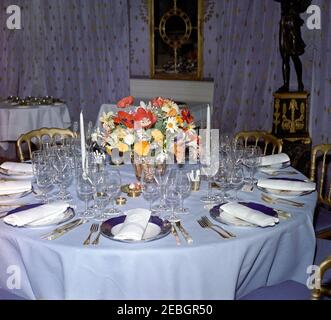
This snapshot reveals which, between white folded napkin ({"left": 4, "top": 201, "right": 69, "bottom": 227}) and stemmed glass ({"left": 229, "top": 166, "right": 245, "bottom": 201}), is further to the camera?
stemmed glass ({"left": 229, "top": 166, "right": 245, "bottom": 201})

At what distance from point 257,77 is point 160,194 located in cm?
403

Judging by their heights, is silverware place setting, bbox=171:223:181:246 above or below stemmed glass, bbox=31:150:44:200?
below

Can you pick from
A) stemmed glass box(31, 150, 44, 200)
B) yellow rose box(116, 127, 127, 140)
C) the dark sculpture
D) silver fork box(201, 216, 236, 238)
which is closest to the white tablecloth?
the dark sculpture

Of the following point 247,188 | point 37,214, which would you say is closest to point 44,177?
point 37,214

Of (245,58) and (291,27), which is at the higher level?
(291,27)

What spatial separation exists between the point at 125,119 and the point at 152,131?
0.48ft

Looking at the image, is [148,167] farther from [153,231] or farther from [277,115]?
[277,115]

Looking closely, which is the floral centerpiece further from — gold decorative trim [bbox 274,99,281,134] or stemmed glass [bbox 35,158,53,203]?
gold decorative trim [bbox 274,99,281,134]

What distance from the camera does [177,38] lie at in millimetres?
6105

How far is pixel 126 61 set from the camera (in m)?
6.49

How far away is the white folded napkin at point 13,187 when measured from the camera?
2.23 metres

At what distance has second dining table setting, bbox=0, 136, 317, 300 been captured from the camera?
1.71 m

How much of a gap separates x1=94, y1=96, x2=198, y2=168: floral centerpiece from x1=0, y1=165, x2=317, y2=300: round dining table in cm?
40
